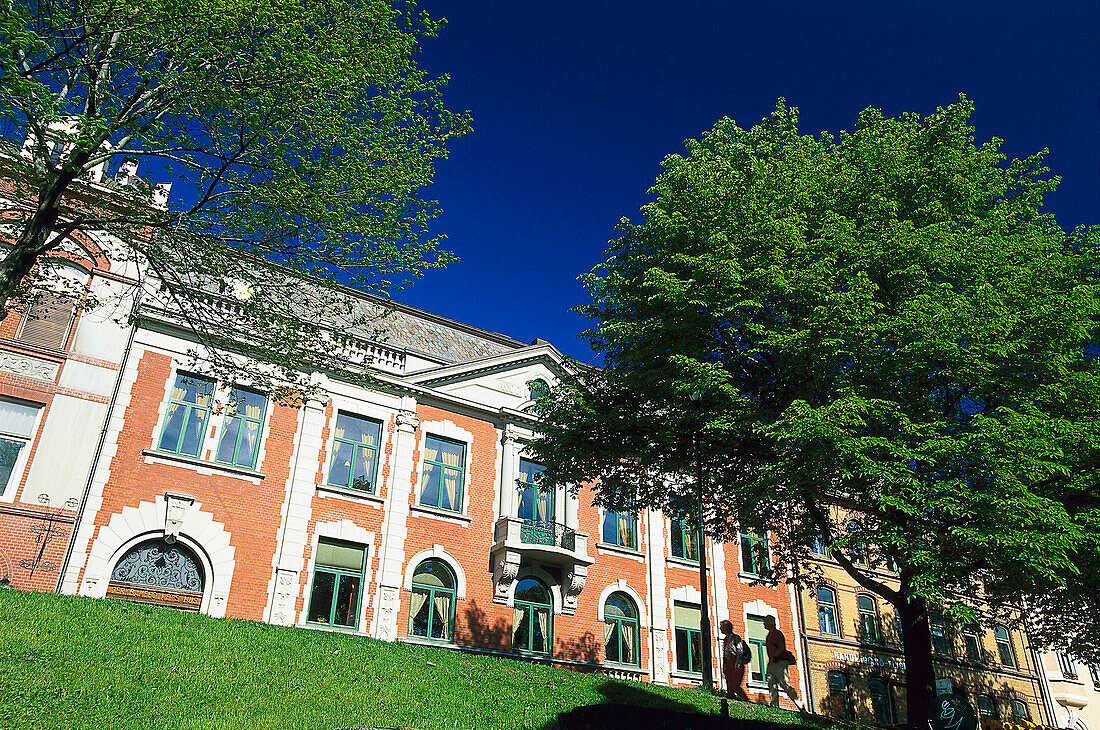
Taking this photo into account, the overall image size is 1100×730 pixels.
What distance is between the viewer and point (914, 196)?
14055mm

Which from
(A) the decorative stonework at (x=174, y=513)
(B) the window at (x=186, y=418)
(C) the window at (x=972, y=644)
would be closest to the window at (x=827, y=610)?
(C) the window at (x=972, y=644)

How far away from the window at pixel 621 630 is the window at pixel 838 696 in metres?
8.34

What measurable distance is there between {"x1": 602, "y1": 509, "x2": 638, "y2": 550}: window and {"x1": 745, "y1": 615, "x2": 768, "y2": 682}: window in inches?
213

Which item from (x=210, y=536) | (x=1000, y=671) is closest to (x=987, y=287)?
(x=210, y=536)

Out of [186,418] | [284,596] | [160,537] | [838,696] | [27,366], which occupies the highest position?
[27,366]

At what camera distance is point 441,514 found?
2236cm

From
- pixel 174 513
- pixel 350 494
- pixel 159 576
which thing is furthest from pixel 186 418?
pixel 350 494

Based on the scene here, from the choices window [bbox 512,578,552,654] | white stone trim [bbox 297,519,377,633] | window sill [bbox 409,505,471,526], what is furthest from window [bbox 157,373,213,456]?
window [bbox 512,578,552,654]

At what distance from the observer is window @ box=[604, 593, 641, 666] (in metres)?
23.8

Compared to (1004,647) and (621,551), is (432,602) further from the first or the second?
(1004,647)

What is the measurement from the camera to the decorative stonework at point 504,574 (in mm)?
22094

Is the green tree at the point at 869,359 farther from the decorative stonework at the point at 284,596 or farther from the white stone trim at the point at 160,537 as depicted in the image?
the white stone trim at the point at 160,537

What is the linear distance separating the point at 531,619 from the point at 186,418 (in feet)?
37.9

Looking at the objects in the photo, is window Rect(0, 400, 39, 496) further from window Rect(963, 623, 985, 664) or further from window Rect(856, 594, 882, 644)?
window Rect(963, 623, 985, 664)
